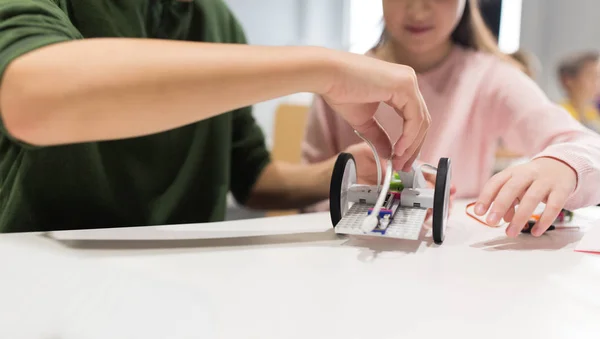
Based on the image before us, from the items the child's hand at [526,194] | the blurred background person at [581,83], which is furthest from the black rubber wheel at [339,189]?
the blurred background person at [581,83]

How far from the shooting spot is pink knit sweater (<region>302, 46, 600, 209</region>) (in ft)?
2.35

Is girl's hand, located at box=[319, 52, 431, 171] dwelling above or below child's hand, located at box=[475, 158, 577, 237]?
above

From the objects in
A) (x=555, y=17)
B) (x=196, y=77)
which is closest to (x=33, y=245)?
(x=196, y=77)

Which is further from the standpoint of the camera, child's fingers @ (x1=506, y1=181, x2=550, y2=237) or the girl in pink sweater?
the girl in pink sweater

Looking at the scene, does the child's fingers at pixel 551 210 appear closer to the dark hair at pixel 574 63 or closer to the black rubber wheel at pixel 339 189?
the black rubber wheel at pixel 339 189

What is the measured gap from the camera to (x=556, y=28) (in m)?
2.52

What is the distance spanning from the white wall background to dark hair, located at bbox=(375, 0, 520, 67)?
1.76m

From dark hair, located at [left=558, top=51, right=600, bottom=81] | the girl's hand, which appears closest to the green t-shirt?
the girl's hand

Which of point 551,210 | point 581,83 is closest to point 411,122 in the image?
point 551,210

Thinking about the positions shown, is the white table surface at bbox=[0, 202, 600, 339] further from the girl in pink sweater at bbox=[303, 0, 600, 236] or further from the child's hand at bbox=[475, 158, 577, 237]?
the girl in pink sweater at bbox=[303, 0, 600, 236]

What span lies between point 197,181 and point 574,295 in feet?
1.70

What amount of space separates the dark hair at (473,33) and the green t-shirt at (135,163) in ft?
1.20

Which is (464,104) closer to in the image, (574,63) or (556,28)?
(574,63)

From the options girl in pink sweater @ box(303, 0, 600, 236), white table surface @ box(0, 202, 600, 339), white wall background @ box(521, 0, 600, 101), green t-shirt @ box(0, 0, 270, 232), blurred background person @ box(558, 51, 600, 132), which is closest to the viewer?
white table surface @ box(0, 202, 600, 339)
